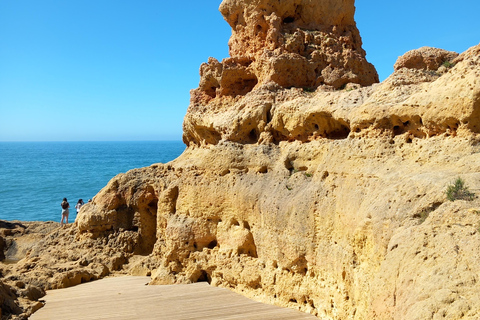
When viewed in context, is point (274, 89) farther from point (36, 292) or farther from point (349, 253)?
point (36, 292)

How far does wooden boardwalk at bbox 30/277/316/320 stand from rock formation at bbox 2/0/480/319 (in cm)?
42

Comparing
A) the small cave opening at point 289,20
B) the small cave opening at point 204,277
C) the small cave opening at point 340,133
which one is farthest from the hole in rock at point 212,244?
the small cave opening at point 289,20

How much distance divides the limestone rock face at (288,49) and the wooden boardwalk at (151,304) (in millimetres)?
5174

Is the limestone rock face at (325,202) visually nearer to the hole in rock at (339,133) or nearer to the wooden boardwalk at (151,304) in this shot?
the hole in rock at (339,133)

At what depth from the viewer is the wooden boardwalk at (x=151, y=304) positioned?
9039mm

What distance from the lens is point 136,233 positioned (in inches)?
538

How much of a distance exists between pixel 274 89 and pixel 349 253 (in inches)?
192

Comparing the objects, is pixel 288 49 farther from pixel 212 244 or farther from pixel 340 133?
pixel 212 244

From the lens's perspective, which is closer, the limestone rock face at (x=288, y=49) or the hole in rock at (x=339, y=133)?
the hole in rock at (x=339, y=133)

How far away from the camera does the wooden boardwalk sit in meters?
9.04

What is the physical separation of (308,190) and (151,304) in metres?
4.15

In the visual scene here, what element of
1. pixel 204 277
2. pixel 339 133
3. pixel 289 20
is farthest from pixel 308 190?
pixel 289 20

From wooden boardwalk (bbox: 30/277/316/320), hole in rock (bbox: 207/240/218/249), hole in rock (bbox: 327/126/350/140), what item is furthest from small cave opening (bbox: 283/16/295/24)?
wooden boardwalk (bbox: 30/277/316/320)

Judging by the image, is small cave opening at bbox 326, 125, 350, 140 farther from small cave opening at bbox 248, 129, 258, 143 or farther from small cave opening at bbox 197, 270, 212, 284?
small cave opening at bbox 197, 270, 212, 284
